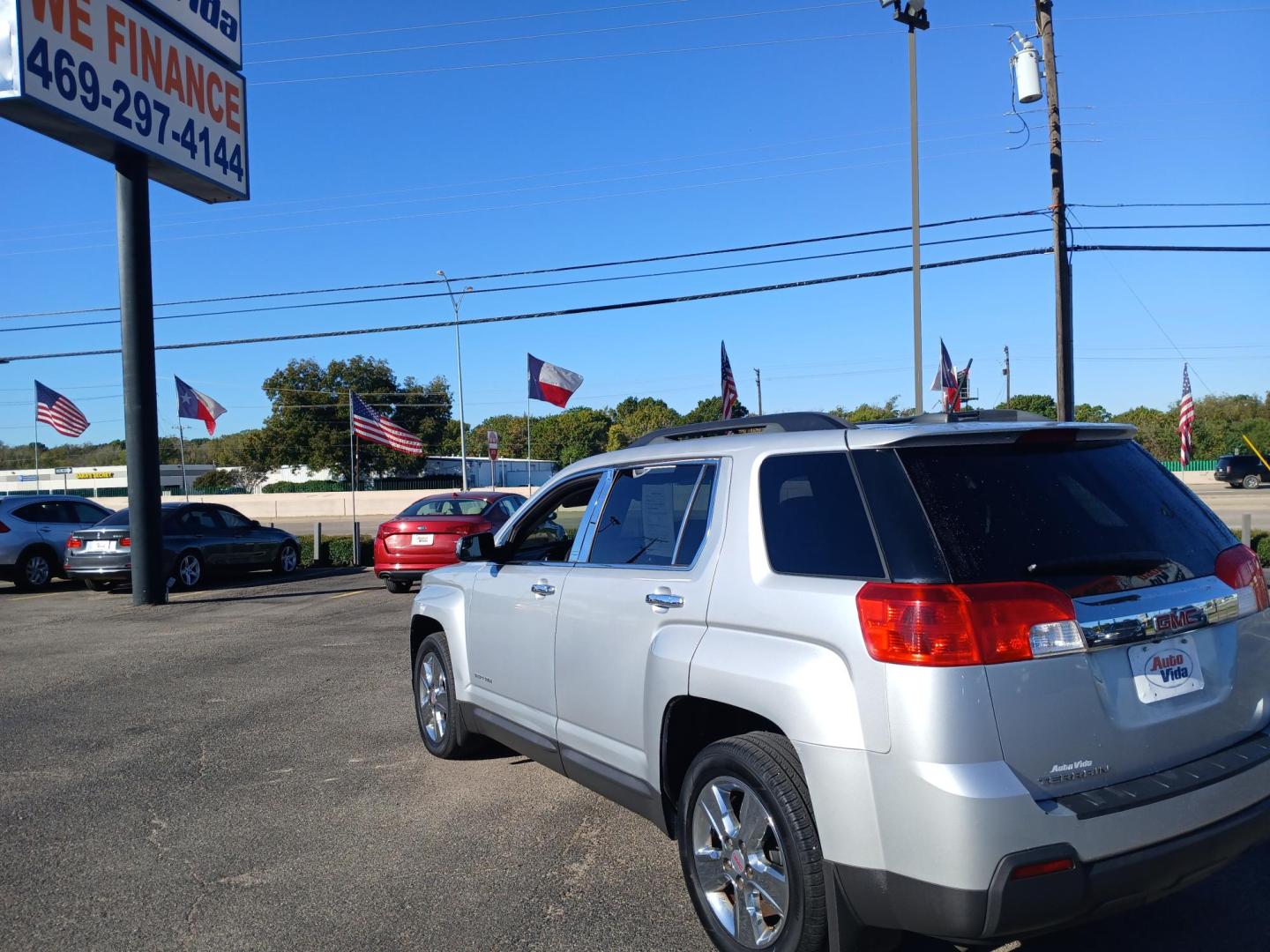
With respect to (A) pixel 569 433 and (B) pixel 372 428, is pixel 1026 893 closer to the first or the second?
(B) pixel 372 428

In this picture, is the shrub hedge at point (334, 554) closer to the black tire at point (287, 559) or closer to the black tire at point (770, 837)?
the black tire at point (287, 559)

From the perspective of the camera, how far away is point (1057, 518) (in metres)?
3.20

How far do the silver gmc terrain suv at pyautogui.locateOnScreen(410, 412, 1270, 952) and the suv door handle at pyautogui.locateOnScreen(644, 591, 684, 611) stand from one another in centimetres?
2

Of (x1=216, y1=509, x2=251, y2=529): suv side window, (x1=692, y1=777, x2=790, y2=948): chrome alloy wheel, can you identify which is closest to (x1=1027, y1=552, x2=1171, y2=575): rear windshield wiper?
(x1=692, y1=777, x2=790, y2=948): chrome alloy wheel

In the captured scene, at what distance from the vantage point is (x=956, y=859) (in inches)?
109

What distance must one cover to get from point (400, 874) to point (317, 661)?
18.5 feet

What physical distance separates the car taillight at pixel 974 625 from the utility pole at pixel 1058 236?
1823cm

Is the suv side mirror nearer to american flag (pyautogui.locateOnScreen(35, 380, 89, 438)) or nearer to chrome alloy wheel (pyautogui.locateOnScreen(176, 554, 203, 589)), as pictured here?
chrome alloy wheel (pyautogui.locateOnScreen(176, 554, 203, 589))

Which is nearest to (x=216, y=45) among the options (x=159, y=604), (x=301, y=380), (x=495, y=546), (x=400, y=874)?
(x=159, y=604)

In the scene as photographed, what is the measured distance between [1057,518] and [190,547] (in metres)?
16.5

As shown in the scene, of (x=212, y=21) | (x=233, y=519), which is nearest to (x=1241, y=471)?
(x=233, y=519)

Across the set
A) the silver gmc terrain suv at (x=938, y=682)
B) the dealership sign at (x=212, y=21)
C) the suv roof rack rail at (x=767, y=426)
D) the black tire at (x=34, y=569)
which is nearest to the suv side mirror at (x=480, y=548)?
the suv roof rack rail at (x=767, y=426)

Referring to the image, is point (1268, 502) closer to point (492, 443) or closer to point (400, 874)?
point (492, 443)

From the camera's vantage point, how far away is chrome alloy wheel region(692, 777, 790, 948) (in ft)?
10.9
